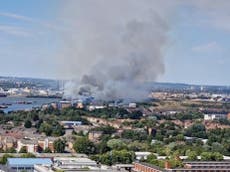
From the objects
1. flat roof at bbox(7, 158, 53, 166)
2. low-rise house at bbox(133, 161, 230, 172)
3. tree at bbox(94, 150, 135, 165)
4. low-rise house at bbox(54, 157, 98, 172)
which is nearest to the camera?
low-rise house at bbox(54, 157, 98, 172)

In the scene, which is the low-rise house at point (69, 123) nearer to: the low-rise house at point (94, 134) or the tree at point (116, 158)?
the low-rise house at point (94, 134)

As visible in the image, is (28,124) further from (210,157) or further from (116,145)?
(210,157)

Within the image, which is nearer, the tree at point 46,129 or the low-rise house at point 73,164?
the low-rise house at point 73,164

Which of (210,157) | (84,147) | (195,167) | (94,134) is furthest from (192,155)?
(94,134)

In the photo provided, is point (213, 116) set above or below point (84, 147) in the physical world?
above

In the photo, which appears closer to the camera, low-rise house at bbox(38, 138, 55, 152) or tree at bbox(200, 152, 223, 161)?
tree at bbox(200, 152, 223, 161)

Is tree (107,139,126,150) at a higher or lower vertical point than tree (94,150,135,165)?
higher

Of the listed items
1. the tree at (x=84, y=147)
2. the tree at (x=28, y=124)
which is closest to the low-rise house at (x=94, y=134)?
the tree at (x=28, y=124)

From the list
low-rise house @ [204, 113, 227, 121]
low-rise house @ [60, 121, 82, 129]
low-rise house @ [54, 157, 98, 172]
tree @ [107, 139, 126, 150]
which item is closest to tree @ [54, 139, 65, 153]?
tree @ [107, 139, 126, 150]

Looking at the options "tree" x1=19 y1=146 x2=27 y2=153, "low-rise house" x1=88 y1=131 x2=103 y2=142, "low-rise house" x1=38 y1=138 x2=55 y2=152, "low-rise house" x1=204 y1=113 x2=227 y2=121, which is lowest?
"tree" x1=19 y1=146 x2=27 y2=153

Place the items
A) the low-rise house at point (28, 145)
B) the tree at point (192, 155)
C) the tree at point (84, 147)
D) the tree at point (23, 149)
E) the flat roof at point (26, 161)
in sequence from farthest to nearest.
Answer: the low-rise house at point (28, 145) < the tree at point (84, 147) < the tree at point (23, 149) < the tree at point (192, 155) < the flat roof at point (26, 161)

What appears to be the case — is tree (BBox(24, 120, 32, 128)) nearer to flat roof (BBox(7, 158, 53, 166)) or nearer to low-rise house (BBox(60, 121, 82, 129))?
low-rise house (BBox(60, 121, 82, 129))

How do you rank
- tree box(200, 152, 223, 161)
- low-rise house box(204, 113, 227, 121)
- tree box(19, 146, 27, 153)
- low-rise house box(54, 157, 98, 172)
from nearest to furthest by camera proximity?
low-rise house box(54, 157, 98, 172), tree box(200, 152, 223, 161), tree box(19, 146, 27, 153), low-rise house box(204, 113, 227, 121)
